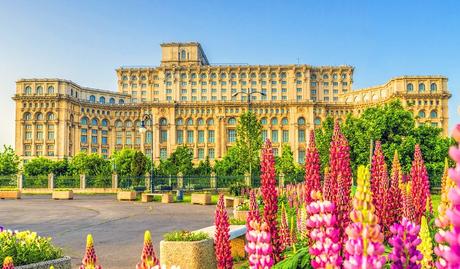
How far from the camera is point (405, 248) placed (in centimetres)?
267

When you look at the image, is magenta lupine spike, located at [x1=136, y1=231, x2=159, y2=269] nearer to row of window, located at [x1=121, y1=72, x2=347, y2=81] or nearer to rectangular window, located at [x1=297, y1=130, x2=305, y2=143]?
rectangular window, located at [x1=297, y1=130, x2=305, y2=143]

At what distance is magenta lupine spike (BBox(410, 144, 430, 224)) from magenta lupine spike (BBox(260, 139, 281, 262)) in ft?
8.83

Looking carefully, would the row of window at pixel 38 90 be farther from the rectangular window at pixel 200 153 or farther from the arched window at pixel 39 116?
the rectangular window at pixel 200 153

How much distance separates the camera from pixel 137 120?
120m

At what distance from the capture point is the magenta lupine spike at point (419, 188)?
6668 mm

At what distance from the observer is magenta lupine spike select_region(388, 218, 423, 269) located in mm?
2613

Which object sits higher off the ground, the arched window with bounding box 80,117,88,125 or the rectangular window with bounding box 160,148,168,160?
the arched window with bounding box 80,117,88,125

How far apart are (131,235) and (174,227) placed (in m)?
2.97

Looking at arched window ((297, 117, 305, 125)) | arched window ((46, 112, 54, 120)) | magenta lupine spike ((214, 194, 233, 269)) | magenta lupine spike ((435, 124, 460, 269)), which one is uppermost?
arched window ((46, 112, 54, 120))

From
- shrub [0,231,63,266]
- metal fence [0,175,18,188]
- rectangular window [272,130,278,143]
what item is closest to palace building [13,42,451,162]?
rectangular window [272,130,278,143]

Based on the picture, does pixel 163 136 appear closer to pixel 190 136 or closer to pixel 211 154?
pixel 190 136

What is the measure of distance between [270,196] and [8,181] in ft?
196

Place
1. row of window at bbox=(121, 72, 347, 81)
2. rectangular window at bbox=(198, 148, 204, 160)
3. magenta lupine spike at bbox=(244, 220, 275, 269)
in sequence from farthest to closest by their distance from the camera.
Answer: row of window at bbox=(121, 72, 347, 81) < rectangular window at bbox=(198, 148, 204, 160) < magenta lupine spike at bbox=(244, 220, 275, 269)

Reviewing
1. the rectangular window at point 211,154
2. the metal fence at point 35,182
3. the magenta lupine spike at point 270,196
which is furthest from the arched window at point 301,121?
the magenta lupine spike at point 270,196
